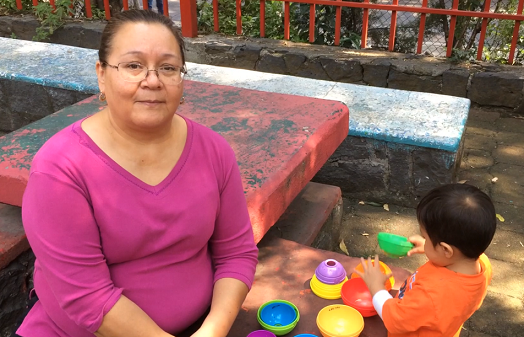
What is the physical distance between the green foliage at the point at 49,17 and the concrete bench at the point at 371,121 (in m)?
2.08

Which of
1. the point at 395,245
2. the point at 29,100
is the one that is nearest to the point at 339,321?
the point at 395,245

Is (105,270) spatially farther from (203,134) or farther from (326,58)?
(326,58)

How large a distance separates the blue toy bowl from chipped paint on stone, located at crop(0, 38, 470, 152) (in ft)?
4.37

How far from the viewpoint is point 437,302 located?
1789 millimetres

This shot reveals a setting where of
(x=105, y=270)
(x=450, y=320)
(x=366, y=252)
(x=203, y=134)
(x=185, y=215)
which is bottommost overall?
(x=366, y=252)

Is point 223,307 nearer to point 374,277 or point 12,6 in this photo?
point 374,277

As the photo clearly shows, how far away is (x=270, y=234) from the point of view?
2773mm

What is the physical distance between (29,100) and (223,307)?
3.23 meters

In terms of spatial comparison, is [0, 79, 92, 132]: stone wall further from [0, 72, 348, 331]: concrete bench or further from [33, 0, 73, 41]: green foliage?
[33, 0, 73, 41]: green foliage

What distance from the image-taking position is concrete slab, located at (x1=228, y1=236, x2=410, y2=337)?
2062 mm

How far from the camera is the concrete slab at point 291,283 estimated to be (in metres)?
2.06

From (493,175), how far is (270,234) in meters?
2.05

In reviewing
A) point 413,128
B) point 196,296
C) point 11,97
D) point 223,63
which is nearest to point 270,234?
point 196,296

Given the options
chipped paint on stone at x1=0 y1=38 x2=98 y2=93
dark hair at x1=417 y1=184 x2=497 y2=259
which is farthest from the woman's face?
chipped paint on stone at x1=0 y1=38 x2=98 y2=93
